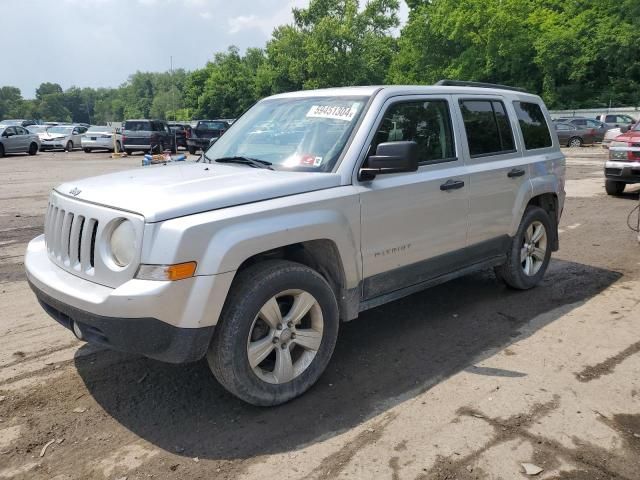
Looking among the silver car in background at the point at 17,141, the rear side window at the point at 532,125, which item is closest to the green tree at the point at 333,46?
the silver car in background at the point at 17,141

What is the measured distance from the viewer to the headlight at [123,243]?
2973 millimetres

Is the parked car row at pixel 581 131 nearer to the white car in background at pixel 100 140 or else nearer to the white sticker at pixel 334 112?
the white car in background at pixel 100 140

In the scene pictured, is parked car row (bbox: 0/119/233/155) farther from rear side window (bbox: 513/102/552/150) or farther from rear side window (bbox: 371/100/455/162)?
rear side window (bbox: 371/100/455/162)

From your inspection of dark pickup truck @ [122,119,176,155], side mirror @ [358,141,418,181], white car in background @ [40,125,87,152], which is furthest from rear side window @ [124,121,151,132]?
side mirror @ [358,141,418,181]

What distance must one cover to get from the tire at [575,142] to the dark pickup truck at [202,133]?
1883 cm

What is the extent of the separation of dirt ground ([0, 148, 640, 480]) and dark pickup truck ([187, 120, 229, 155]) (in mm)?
22112

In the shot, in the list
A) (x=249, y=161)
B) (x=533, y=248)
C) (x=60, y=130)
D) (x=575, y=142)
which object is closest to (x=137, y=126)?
(x=60, y=130)

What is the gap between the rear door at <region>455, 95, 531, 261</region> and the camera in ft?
15.2

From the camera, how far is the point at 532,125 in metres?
5.50

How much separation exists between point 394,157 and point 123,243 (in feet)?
5.48

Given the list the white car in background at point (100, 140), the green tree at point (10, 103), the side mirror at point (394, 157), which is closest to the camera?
the side mirror at point (394, 157)

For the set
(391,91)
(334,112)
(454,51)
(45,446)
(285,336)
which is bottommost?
(45,446)

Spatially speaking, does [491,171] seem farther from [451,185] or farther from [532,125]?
[532,125]

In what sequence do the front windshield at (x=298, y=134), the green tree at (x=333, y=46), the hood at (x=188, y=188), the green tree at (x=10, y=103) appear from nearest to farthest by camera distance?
the hood at (x=188, y=188), the front windshield at (x=298, y=134), the green tree at (x=333, y=46), the green tree at (x=10, y=103)
